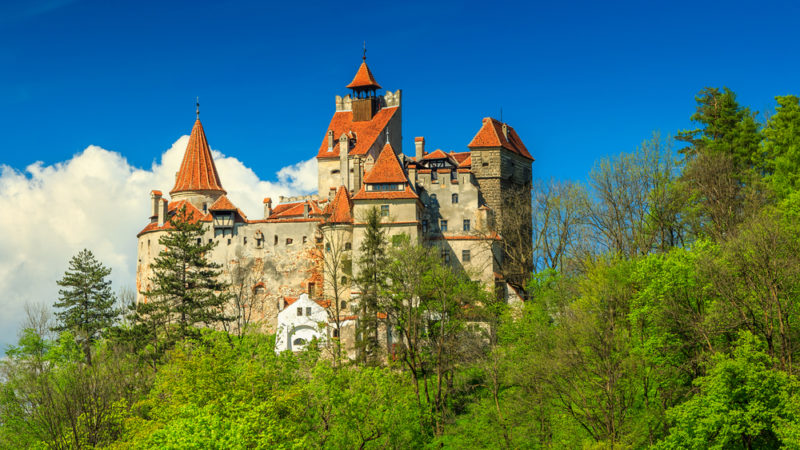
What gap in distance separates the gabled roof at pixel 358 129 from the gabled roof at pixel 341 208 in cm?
554

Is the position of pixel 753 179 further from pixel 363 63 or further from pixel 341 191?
pixel 363 63

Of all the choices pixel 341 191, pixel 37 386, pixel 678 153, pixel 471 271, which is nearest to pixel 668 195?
pixel 678 153

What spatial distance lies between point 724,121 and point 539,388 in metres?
22.4

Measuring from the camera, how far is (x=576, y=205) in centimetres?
6353

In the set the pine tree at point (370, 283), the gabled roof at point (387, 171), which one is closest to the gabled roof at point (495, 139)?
the gabled roof at point (387, 171)

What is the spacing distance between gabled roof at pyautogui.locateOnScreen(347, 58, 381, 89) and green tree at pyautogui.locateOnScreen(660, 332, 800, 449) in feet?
171

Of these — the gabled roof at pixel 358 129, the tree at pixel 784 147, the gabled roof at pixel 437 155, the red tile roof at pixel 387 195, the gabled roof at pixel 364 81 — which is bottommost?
the tree at pixel 784 147

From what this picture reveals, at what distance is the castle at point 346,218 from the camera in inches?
2586

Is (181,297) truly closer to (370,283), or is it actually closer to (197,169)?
(370,283)

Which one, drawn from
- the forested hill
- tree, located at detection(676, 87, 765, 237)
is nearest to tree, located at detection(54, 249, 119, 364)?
the forested hill

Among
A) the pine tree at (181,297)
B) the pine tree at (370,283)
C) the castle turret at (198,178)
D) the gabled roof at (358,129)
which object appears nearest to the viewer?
the pine tree at (370,283)

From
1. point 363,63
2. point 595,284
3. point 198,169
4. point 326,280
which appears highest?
point 363,63

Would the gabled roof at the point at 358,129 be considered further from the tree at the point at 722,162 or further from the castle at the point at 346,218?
the tree at the point at 722,162

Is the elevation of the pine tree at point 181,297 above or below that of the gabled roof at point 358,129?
below
